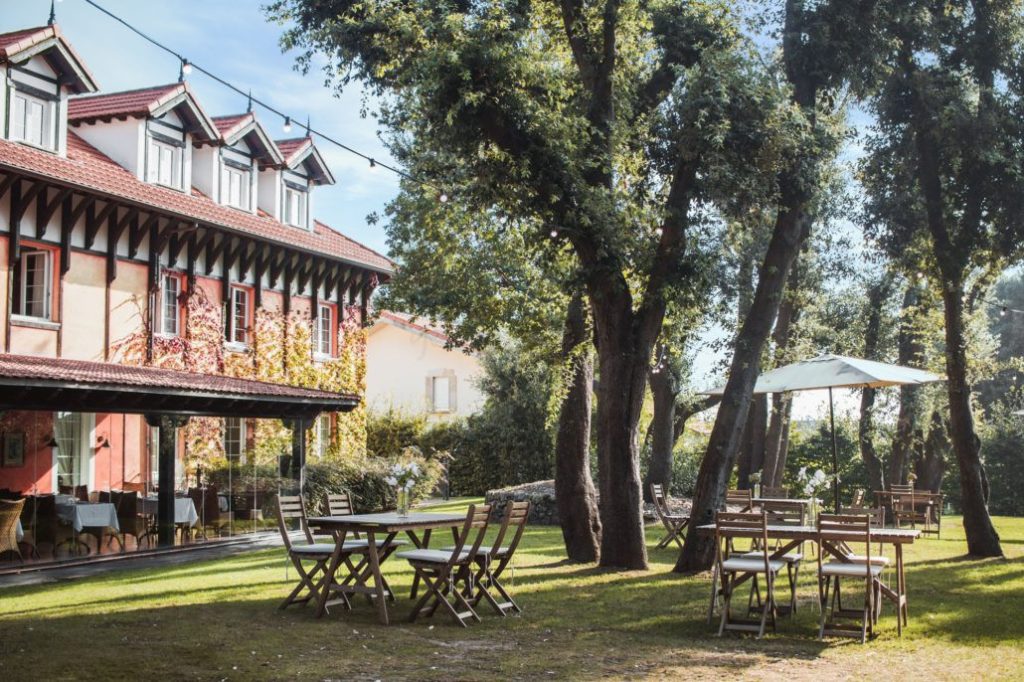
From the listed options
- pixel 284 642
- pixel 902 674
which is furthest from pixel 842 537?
pixel 284 642

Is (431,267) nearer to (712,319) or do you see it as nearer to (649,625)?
(712,319)

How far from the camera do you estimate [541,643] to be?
823 centimetres

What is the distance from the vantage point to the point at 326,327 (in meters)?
23.7

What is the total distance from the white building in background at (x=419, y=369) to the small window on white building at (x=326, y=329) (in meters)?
11.0

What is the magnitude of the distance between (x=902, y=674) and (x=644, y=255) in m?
6.62

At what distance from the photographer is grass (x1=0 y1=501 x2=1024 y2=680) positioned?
718 centimetres

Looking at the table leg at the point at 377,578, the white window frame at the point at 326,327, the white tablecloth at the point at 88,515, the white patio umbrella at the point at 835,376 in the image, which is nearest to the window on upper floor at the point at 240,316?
the white window frame at the point at 326,327

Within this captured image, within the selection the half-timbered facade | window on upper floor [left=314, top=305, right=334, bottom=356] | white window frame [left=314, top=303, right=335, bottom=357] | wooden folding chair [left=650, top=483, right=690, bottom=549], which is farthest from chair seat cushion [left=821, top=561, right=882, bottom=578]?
window on upper floor [left=314, top=305, right=334, bottom=356]

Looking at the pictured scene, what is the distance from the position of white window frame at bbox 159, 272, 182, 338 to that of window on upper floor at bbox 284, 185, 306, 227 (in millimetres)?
4395

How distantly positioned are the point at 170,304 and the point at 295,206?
523 cm

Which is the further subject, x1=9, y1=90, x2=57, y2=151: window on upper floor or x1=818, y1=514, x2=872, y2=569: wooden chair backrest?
x1=9, y1=90, x2=57, y2=151: window on upper floor

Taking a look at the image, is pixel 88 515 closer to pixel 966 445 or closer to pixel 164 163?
pixel 164 163

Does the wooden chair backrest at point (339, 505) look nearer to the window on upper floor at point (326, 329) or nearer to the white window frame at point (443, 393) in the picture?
the window on upper floor at point (326, 329)

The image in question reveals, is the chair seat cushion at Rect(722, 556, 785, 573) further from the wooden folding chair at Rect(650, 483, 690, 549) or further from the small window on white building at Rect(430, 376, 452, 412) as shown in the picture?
the small window on white building at Rect(430, 376, 452, 412)
